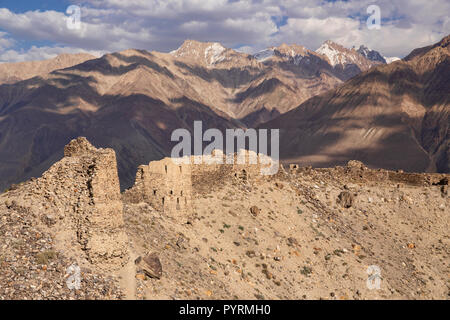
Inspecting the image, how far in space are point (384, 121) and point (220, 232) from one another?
445 ft

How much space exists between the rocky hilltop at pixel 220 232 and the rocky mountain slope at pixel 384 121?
95.5m

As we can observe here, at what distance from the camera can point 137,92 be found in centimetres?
19338

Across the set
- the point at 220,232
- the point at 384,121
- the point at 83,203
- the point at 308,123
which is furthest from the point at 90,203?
the point at 308,123

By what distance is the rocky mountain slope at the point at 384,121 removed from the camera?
126250mm

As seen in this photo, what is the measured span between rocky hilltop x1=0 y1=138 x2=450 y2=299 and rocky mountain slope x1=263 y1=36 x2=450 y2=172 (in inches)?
3760

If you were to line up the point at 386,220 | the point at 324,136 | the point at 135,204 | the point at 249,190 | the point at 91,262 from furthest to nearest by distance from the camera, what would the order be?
the point at 324,136, the point at 386,220, the point at 249,190, the point at 135,204, the point at 91,262

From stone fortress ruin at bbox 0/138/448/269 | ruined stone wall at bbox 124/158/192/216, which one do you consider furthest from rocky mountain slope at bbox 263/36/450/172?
stone fortress ruin at bbox 0/138/448/269

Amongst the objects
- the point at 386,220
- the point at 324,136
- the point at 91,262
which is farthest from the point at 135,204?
the point at 324,136

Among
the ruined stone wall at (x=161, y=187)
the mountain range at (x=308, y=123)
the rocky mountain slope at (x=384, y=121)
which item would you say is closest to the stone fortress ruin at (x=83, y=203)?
the ruined stone wall at (x=161, y=187)

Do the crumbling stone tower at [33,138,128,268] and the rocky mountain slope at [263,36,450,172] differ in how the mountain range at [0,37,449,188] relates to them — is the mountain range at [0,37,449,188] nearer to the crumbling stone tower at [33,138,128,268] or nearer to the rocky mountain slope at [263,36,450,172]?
the rocky mountain slope at [263,36,450,172]

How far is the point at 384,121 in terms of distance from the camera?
14375 cm

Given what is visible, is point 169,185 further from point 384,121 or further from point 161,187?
point 384,121
